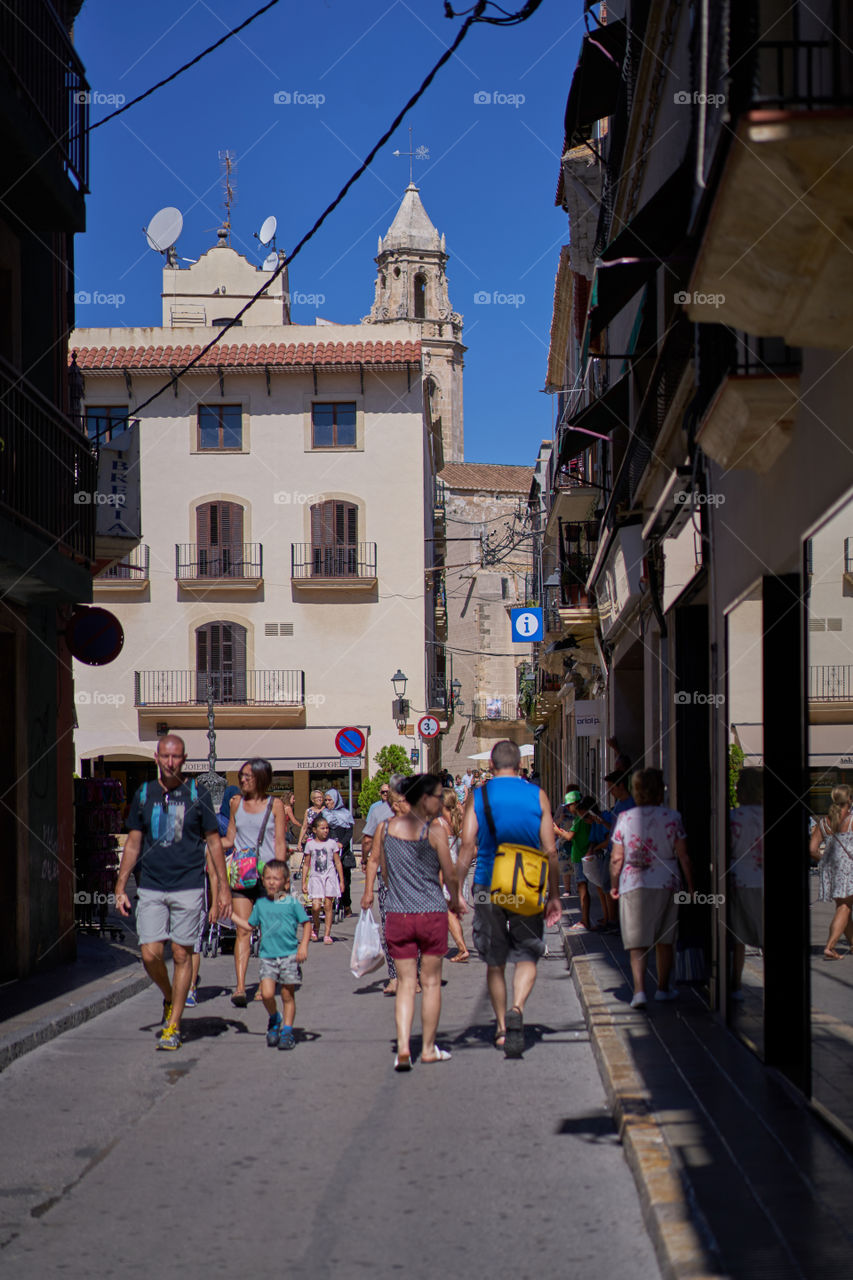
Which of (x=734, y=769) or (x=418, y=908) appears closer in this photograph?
(x=418, y=908)

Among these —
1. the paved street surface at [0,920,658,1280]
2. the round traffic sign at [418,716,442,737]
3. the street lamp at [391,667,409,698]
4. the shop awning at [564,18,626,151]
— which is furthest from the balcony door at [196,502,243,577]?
the paved street surface at [0,920,658,1280]

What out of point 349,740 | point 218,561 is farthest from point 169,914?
point 218,561

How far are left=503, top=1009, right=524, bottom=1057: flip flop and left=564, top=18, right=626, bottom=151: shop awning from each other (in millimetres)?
12926

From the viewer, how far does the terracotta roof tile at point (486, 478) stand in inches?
3679

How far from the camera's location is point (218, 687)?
142 feet

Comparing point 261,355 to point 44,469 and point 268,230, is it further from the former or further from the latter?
point 44,469

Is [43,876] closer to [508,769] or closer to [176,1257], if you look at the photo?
[508,769]

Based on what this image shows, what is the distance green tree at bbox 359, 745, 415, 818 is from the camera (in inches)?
1574

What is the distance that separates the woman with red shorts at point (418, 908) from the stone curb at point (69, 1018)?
7.68 ft

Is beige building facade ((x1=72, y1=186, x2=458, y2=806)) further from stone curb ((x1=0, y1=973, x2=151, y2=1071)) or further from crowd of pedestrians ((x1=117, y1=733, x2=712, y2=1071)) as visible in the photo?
crowd of pedestrians ((x1=117, y1=733, x2=712, y2=1071))

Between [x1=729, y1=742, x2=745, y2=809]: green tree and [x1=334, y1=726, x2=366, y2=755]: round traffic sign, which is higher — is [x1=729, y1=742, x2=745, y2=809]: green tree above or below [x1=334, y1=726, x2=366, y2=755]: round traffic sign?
above

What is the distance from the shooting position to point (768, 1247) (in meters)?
4.83

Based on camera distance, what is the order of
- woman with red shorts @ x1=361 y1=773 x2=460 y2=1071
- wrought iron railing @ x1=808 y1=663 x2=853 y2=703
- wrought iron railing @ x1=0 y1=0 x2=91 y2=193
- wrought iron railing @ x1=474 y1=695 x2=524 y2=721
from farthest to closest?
wrought iron railing @ x1=474 y1=695 x2=524 y2=721
wrought iron railing @ x1=0 y1=0 x2=91 y2=193
woman with red shorts @ x1=361 y1=773 x2=460 y2=1071
wrought iron railing @ x1=808 y1=663 x2=853 y2=703

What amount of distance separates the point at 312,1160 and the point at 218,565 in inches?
1493
